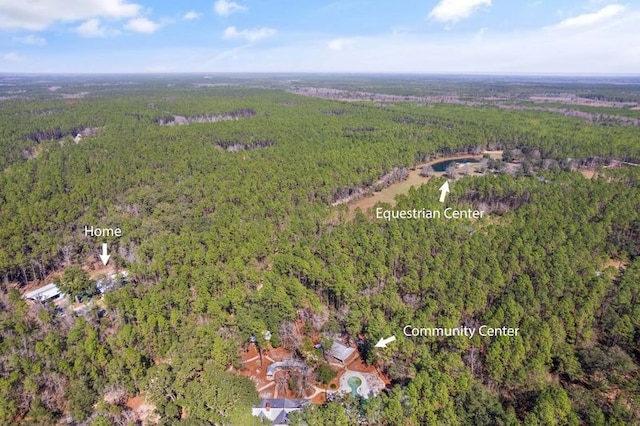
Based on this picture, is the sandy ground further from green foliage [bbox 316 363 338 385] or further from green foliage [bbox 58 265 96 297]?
green foliage [bbox 58 265 96 297]

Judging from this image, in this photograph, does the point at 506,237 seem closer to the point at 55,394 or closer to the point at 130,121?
the point at 55,394

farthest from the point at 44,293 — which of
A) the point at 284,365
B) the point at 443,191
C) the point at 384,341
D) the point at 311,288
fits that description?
the point at 443,191

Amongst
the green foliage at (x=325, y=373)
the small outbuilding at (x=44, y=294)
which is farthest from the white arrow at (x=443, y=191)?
the small outbuilding at (x=44, y=294)

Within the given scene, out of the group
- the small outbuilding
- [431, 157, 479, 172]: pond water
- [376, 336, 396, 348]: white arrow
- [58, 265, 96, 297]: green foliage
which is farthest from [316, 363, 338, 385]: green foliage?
[431, 157, 479, 172]: pond water

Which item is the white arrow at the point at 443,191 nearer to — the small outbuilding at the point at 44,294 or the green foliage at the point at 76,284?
the green foliage at the point at 76,284

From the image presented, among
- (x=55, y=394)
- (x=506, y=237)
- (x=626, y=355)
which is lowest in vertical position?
(x=55, y=394)

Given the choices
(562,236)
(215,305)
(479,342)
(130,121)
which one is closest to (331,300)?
(215,305)

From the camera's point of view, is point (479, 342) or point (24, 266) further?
point (24, 266)
